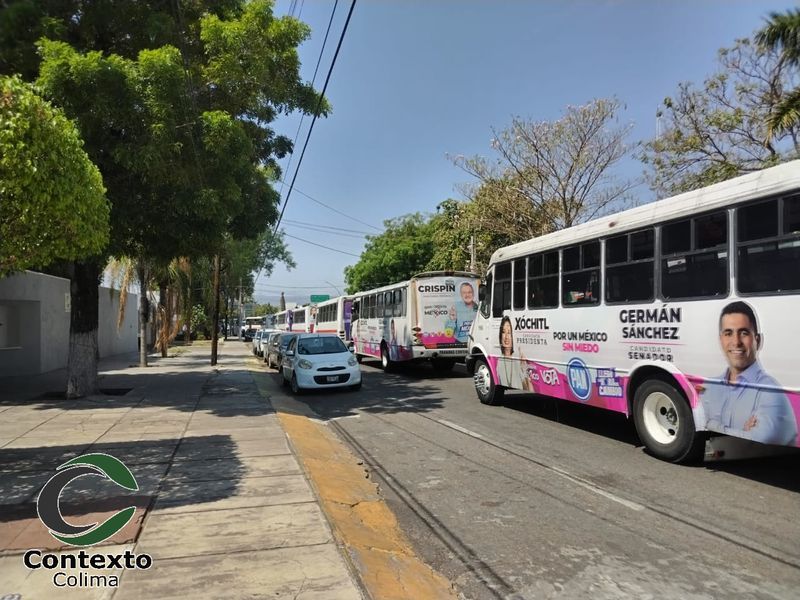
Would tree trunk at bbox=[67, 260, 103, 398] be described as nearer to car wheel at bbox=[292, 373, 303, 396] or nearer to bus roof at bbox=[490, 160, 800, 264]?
car wheel at bbox=[292, 373, 303, 396]

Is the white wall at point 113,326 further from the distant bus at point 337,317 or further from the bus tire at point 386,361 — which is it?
the bus tire at point 386,361

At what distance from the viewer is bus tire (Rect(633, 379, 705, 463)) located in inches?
256

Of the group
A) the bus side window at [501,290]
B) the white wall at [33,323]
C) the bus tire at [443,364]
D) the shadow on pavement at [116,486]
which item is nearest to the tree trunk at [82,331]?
the white wall at [33,323]

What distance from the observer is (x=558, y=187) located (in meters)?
21.0

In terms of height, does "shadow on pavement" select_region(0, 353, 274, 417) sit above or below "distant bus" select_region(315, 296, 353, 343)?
below

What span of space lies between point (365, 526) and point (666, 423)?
4042mm

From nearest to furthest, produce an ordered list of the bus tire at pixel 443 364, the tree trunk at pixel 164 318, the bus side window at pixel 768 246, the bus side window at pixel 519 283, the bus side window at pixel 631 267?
the bus side window at pixel 768 246, the bus side window at pixel 631 267, the bus side window at pixel 519 283, the bus tire at pixel 443 364, the tree trunk at pixel 164 318

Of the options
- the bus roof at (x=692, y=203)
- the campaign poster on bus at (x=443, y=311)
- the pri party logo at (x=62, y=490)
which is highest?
the bus roof at (x=692, y=203)

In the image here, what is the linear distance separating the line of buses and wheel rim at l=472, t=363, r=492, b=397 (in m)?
0.56

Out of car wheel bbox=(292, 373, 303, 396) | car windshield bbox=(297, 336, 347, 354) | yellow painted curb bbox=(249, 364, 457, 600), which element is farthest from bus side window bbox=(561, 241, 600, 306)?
car wheel bbox=(292, 373, 303, 396)

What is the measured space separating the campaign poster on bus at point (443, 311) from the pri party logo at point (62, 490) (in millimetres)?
11734

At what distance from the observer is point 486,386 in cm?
1159

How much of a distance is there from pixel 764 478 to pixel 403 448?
438cm

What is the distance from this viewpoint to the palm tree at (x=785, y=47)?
504 inches
